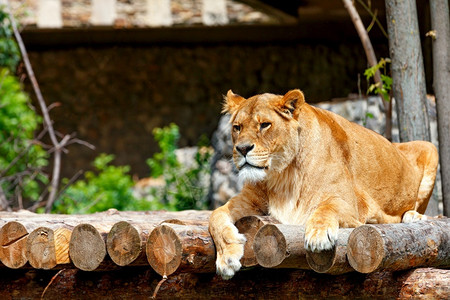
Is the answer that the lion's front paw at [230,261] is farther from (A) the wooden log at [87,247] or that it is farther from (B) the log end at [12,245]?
(B) the log end at [12,245]

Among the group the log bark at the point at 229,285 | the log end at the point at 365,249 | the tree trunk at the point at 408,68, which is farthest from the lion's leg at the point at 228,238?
the tree trunk at the point at 408,68

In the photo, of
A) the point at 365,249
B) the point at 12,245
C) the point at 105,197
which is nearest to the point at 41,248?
the point at 12,245

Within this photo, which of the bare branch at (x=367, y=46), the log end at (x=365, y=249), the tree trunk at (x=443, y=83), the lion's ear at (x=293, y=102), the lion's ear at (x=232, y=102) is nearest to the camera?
the log end at (x=365, y=249)

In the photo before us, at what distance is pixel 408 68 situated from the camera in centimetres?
540

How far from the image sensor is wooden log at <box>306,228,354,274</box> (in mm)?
Answer: 3191

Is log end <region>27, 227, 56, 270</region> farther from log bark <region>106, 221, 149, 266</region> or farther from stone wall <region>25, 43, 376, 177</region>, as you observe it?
stone wall <region>25, 43, 376, 177</region>

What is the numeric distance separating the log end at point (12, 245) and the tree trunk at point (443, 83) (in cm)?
293

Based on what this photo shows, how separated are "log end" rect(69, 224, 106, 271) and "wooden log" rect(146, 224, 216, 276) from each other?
243mm

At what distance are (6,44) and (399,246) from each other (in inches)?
243

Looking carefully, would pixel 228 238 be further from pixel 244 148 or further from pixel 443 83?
pixel 443 83

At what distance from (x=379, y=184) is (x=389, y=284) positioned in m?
0.85

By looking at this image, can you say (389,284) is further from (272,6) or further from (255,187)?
(272,6)

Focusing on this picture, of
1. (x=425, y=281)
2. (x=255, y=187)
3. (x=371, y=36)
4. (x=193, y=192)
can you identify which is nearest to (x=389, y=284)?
(x=425, y=281)

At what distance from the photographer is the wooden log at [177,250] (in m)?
3.37
